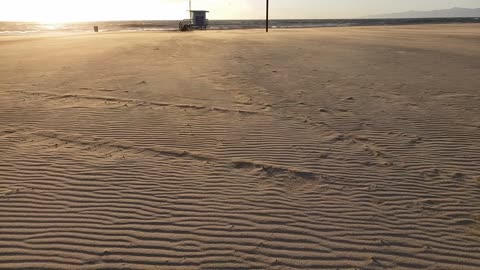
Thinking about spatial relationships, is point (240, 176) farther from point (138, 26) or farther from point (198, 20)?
point (138, 26)

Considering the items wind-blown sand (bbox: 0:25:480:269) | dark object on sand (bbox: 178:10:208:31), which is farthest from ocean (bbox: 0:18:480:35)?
wind-blown sand (bbox: 0:25:480:269)

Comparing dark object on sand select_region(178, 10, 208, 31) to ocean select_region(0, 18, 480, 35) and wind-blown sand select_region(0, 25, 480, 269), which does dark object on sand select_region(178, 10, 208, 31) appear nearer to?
ocean select_region(0, 18, 480, 35)

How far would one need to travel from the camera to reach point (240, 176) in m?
5.75

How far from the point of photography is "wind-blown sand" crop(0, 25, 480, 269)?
4062mm

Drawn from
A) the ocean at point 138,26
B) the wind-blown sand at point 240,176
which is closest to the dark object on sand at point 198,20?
the ocean at point 138,26

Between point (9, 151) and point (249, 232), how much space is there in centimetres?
430

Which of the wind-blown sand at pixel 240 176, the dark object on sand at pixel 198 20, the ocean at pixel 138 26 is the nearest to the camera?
the wind-blown sand at pixel 240 176

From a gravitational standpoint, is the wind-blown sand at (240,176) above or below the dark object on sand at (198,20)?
below

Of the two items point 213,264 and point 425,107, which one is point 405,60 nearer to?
point 425,107

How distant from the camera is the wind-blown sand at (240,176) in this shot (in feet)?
13.3

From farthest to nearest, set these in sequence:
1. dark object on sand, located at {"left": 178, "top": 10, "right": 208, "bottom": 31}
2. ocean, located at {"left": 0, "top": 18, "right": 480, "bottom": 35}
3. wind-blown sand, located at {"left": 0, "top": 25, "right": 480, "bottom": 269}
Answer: ocean, located at {"left": 0, "top": 18, "right": 480, "bottom": 35} → dark object on sand, located at {"left": 178, "top": 10, "right": 208, "bottom": 31} → wind-blown sand, located at {"left": 0, "top": 25, "right": 480, "bottom": 269}

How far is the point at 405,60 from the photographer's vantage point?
17031 millimetres

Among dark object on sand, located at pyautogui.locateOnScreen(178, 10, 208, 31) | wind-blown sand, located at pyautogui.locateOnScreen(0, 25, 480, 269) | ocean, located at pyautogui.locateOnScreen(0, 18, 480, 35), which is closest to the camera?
wind-blown sand, located at pyautogui.locateOnScreen(0, 25, 480, 269)

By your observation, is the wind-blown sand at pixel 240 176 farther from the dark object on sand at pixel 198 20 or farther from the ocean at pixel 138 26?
the ocean at pixel 138 26
